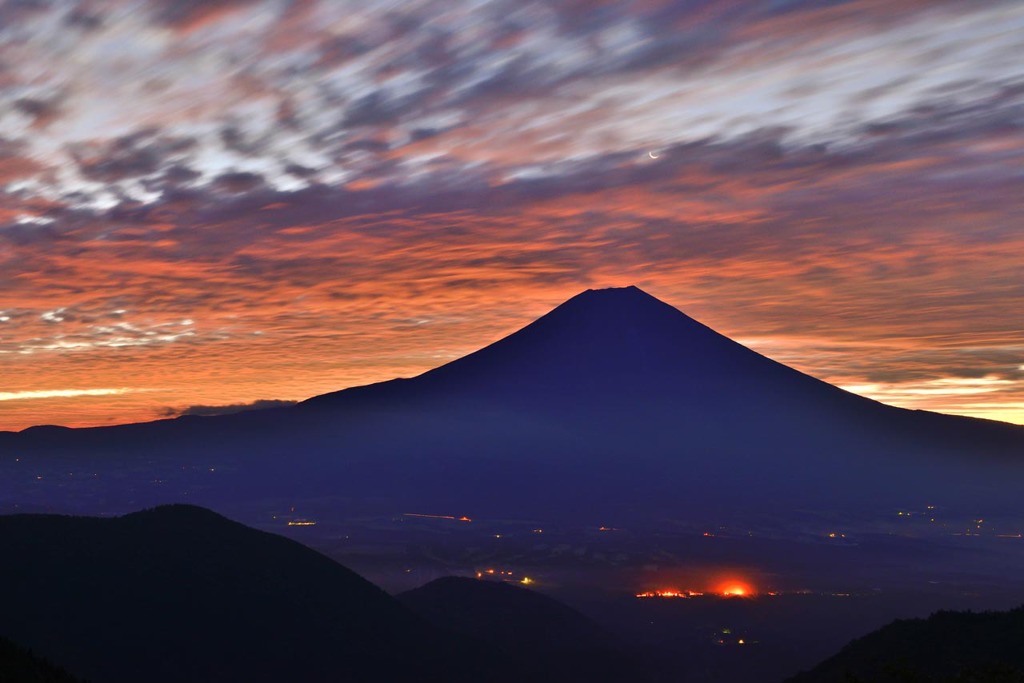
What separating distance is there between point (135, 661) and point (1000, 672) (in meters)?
69.8

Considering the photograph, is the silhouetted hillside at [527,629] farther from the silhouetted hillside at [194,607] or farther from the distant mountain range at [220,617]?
the silhouetted hillside at [194,607]

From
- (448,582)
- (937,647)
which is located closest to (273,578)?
(448,582)

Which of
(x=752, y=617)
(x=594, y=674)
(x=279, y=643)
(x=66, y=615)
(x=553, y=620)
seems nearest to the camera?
(x=66, y=615)

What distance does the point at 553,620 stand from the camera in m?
141

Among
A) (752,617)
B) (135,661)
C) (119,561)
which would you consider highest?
(119,561)

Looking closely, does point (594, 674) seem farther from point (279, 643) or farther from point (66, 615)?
point (66, 615)

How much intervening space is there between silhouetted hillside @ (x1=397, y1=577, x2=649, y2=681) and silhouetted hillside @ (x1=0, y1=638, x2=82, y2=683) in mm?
65691

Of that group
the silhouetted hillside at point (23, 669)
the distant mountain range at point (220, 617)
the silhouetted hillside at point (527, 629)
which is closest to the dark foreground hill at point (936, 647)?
the distant mountain range at point (220, 617)

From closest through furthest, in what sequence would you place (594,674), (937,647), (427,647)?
(937,647) < (427,647) < (594,674)

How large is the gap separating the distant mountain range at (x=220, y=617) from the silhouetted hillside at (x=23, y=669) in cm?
2679

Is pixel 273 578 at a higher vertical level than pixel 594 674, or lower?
higher

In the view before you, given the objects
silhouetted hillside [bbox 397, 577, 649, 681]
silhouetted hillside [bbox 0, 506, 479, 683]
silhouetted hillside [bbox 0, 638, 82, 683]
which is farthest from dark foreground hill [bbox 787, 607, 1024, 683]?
silhouetted hillside [bbox 0, 638, 82, 683]

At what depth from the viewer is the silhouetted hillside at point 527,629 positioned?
122625 millimetres

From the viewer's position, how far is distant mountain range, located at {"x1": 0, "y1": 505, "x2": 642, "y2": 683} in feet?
293
